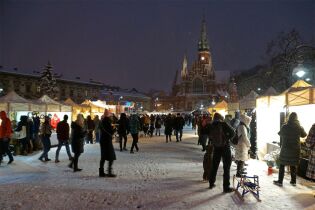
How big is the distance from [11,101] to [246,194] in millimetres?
15313

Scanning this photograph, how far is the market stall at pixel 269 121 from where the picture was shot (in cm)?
1174

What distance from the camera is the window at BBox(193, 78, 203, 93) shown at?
107500 mm

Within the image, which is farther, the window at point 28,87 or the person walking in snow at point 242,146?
the window at point 28,87

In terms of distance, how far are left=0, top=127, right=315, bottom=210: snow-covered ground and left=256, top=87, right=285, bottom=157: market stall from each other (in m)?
1.64

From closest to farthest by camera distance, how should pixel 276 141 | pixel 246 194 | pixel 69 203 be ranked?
1. pixel 69 203
2. pixel 246 194
3. pixel 276 141

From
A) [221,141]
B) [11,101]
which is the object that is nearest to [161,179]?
[221,141]

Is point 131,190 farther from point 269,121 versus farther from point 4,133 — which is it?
point 269,121

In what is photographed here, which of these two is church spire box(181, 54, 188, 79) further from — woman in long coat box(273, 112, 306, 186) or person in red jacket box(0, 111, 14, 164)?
woman in long coat box(273, 112, 306, 186)

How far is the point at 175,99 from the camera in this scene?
4535 inches

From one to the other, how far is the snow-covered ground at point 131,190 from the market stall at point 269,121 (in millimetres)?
1641

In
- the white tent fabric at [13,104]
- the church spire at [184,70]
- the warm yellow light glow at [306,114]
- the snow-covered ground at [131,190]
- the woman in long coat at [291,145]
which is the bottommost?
the snow-covered ground at [131,190]

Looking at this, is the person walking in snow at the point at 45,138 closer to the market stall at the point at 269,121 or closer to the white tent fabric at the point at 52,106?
the market stall at the point at 269,121

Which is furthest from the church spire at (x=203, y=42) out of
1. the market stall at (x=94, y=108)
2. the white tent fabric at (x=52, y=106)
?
the white tent fabric at (x=52, y=106)

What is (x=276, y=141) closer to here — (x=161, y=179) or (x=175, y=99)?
(x=161, y=179)
